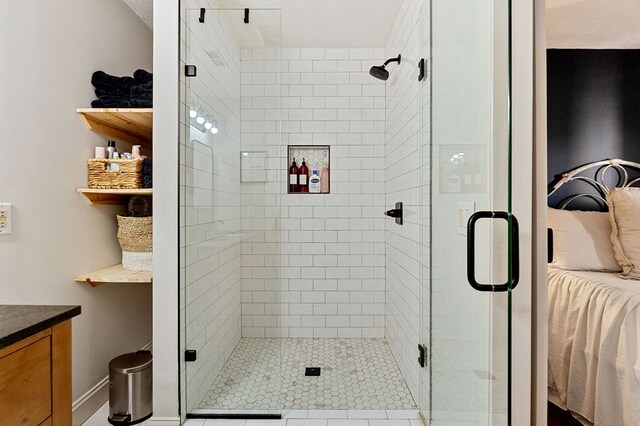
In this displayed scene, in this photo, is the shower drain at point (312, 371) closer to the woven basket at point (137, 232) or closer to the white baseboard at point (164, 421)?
the white baseboard at point (164, 421)

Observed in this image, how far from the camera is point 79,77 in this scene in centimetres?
204

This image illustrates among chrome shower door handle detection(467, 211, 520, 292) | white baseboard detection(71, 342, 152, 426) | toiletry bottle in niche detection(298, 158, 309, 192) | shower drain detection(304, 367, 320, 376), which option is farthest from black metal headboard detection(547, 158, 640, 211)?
white baseboard detection(71, 342, 152, 426)

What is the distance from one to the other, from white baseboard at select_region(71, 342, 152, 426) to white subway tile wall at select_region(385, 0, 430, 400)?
1.83 m

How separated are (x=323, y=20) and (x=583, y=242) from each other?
2.38 m

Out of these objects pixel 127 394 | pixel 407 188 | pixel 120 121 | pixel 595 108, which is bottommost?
pixel 127 394

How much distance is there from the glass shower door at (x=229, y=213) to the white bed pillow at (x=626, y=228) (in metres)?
2.14

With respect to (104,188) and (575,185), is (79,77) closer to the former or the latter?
(104,188)

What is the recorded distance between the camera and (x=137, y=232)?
6.95ft

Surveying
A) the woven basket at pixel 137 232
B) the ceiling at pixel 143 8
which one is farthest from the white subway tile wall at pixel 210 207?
the ceiling at pixel 143 8

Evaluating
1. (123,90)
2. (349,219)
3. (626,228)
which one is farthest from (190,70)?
(626,228)

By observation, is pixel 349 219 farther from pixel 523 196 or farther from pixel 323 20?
pixel 523 196

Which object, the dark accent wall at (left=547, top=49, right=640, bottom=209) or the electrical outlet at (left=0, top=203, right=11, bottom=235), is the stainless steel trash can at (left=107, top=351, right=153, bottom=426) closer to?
the electrical outlet at (left=0, top=203, right=11, bottom=235)

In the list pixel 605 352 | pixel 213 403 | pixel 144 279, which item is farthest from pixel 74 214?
pixel 605 352

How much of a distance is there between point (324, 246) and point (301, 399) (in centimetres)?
136
